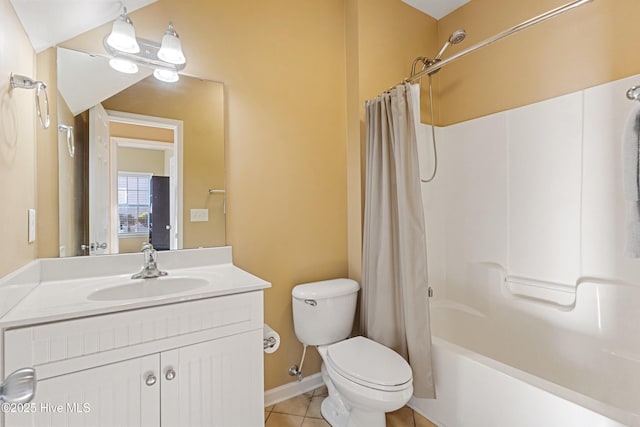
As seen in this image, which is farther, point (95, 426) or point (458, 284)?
point (458, 284)

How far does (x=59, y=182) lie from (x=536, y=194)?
2542mm

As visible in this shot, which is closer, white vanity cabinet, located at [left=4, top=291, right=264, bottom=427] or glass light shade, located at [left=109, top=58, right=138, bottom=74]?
white vanity cabinet, located at [left=4, top=291, right=264, bottom=427]

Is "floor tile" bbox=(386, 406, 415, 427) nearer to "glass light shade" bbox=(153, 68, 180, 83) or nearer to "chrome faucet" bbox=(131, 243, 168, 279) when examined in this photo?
"chrome faucet" bbox=(131, 243, 168, 279)

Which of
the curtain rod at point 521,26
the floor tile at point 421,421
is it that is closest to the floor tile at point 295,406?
the floor tile at point 421,421

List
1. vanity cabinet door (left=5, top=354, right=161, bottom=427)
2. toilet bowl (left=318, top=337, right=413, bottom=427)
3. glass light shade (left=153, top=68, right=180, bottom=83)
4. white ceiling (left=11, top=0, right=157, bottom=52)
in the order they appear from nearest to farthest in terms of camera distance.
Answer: vanity cabinet door (left=5, top=354, right=161, bottom=427)
white ceiling (left=11, top=0, right=157, bottom=52)
toilet bowl (left=318, top=337, right=413, bottom=427)
glass light shade (left=153, top=68, right=180, bottom=83)

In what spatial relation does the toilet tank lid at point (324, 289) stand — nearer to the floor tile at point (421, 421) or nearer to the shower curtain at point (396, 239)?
the shower curtain at point (396, 239)

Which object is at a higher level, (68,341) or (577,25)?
(577,25)

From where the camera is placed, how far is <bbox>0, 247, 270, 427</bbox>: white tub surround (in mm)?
904

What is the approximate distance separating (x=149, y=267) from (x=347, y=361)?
1032 millimetres

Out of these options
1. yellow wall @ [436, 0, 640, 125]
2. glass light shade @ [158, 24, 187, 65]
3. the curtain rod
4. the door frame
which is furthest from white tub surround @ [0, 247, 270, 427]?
yellow wall @ [436, 0, 640, 125]

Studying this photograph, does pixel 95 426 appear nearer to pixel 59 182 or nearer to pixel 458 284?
pixel 59 182

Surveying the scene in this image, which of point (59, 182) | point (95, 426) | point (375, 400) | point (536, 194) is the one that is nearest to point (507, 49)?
point (536, 194)

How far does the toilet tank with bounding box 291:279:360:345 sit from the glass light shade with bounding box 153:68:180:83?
1318mm

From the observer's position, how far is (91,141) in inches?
56.6
